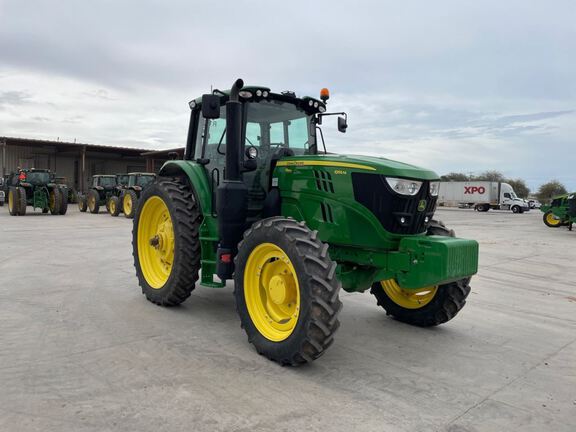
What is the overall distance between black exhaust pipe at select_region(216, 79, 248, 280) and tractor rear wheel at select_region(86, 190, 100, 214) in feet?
65.4

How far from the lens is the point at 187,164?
212 inches

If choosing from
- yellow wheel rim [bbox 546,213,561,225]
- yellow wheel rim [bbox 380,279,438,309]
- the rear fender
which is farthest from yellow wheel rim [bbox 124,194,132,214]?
yellow wheel rim [bbox 546,213,561,225]

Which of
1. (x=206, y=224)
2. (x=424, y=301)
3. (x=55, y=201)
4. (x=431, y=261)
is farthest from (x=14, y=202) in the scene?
(x=431, y=261)

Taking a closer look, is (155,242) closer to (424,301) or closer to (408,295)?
(408,295)

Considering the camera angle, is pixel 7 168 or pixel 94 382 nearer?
pixel 94 382

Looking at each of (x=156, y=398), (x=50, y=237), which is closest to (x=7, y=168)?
(x=50, y=237)

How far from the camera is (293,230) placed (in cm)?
370

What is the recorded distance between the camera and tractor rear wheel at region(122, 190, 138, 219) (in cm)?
1970

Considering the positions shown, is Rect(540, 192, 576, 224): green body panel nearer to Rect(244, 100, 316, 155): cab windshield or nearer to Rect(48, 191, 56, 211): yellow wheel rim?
Rect(244, 100, 316, 155): cab windshield

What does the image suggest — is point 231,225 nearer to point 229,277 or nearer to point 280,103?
point 229,277

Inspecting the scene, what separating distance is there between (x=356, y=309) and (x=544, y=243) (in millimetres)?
11398

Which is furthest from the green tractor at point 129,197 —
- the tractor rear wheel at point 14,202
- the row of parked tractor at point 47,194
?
the tractor rear wheel at point 14,202

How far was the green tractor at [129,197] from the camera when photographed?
1983 cm

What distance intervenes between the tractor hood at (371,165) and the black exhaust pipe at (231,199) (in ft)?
1.93
